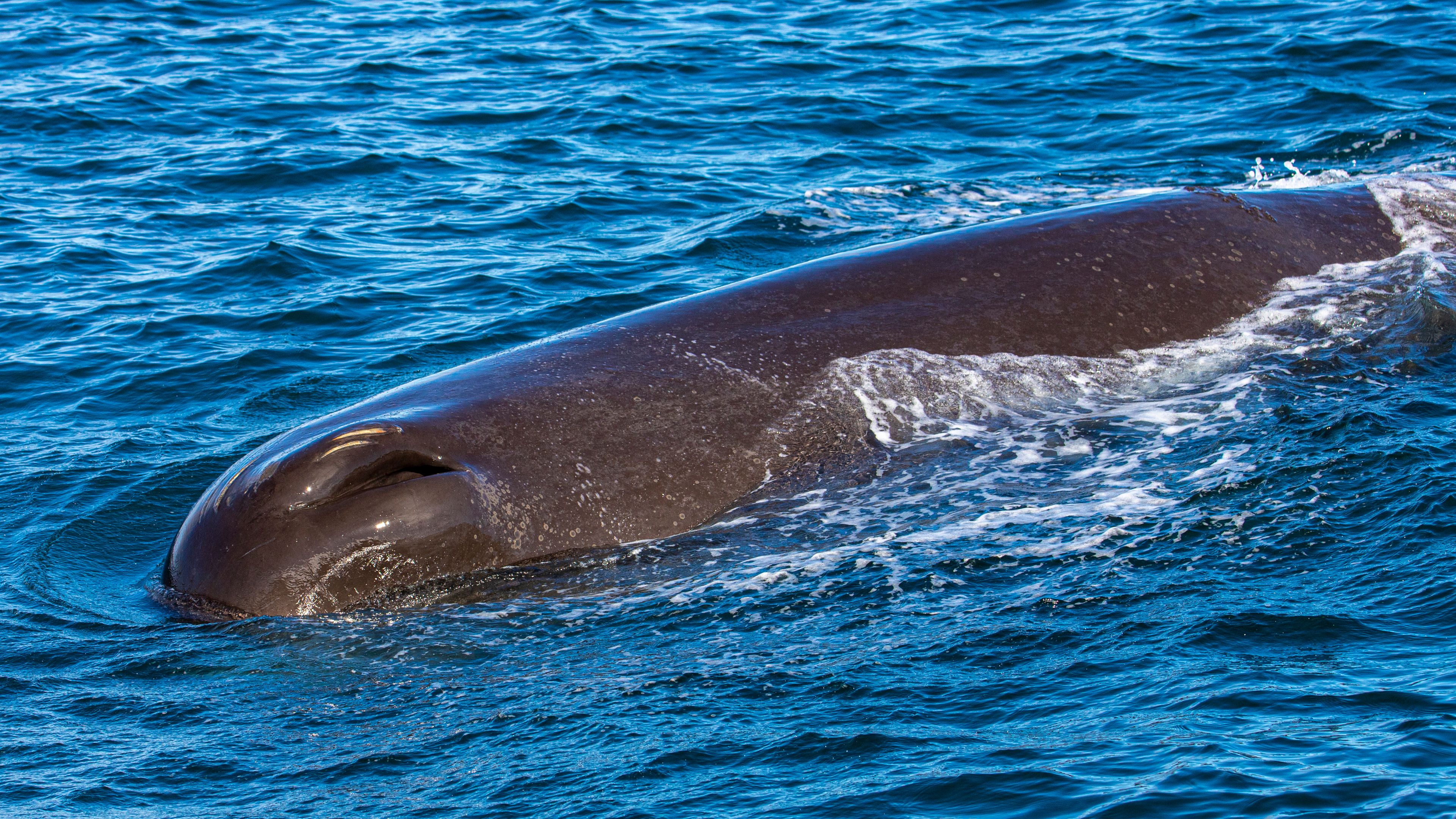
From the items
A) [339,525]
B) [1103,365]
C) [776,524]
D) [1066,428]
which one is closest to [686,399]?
[776,524]

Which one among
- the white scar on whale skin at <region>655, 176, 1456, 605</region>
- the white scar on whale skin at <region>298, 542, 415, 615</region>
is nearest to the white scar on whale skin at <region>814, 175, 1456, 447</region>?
the white scar on whale skin at <region>655, 176, 1456, 605</region>

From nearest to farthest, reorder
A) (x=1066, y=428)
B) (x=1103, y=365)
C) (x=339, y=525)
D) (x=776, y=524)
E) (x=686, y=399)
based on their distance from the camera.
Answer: (x=339, y=525) < (x=776, y=524) < (x=686, y=399) < (x=1066, y=428) < (x=1103, y=365)

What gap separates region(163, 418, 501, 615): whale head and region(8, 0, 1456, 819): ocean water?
0.59 ft

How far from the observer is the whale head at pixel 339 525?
6.77m

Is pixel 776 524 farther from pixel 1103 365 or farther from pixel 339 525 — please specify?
pixel 1103 365

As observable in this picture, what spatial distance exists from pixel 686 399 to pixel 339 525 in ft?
6.09

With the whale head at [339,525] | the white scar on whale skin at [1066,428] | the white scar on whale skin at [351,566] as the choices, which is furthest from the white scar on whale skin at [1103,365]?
the white scar on whale skin at [351,566]

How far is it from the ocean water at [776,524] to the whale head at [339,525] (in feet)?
0.59

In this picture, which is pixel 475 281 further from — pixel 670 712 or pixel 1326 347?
pixel 670 712

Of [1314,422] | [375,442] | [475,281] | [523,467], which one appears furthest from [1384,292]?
[475,281]

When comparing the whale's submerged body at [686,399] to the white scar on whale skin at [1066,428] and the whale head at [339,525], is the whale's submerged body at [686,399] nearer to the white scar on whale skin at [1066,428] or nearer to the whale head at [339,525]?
the whale head at [339,525]

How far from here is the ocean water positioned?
5.12 meters

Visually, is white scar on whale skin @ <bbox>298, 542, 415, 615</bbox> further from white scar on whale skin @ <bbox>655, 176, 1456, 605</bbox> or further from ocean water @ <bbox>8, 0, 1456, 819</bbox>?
white scar on whale skin @ <bbox>655, 176, 1456, 605</bbox>

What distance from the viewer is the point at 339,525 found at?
6.78 metres
